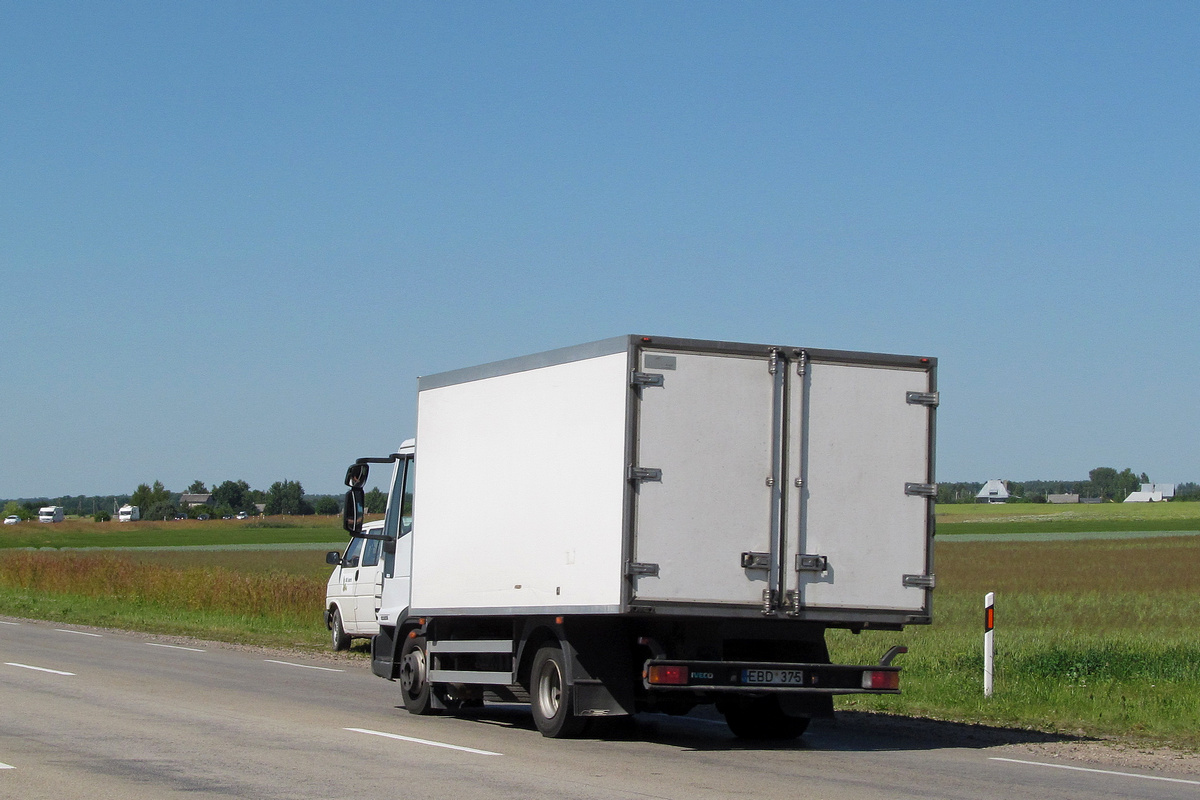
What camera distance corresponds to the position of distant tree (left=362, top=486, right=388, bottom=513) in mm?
15602

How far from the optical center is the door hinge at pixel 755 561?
453 inches

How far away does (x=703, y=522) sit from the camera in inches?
450

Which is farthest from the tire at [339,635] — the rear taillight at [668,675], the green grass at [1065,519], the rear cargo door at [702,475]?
the green grass at [1065,519]

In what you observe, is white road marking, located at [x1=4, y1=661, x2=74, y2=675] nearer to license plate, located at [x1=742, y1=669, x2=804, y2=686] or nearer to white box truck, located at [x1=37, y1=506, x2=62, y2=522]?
license plate, located at [x1=742, y1=669, x2=804, y2=686]

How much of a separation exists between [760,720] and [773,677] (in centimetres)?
150

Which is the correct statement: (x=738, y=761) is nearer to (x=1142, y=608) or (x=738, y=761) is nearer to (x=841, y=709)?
(x=841, y=709)

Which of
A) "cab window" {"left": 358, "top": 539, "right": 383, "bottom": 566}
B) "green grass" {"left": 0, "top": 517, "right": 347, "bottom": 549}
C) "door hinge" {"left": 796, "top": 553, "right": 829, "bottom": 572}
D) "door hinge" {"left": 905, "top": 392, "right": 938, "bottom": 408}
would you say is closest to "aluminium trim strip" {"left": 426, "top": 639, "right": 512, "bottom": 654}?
"door hinge" {"left": 796, "top": 553, "right": 829, "bottom": 572}

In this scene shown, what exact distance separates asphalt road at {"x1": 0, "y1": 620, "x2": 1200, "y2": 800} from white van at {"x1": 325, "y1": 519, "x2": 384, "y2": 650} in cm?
605

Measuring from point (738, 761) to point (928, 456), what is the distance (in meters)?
2.98

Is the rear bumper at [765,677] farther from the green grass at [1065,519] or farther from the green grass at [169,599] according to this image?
the green grass at [1065,519]

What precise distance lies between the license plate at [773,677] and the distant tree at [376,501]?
5.33m

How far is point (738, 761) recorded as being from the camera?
36.6 ft

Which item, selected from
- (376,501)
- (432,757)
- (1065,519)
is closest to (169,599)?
(376,501)

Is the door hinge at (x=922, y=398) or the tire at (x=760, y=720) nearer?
the door hinge at (x=922, y=398)
